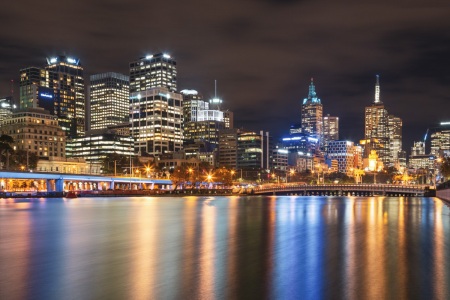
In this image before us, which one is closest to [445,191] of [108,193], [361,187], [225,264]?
[361,187]

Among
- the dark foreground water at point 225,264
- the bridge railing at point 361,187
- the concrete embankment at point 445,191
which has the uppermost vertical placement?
the dark foreground water at point 225,264

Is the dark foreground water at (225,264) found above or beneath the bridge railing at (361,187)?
above

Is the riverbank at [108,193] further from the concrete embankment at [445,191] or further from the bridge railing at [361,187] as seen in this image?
the concrete embankment at [445,191]

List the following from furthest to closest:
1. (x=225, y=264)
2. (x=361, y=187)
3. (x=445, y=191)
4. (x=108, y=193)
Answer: (x=361, y=187), (x=108, y=193), (x=445, y=191), (x=225, y=264)

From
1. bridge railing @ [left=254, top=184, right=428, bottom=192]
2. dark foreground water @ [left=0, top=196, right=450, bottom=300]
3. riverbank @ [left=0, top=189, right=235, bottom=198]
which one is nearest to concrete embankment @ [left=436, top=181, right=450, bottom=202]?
bridge railing @ [left=254, top=184, right=428, bottom=192]

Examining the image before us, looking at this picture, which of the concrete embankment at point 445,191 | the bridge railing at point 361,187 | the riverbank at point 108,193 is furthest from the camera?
the bridge railing at point 361,187

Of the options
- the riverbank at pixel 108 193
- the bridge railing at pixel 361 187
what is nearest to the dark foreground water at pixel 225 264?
the riverbank at pixel 108 193

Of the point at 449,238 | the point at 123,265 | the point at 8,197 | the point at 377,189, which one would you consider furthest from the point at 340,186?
the point at 123,265

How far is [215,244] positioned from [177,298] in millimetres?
14767

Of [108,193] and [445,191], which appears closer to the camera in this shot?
[445,191]

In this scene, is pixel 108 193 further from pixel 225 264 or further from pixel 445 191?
pixel 225 264

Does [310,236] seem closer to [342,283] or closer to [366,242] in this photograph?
[366,242]

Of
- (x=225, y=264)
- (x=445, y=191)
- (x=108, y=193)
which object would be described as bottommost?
(x=108, y=193)

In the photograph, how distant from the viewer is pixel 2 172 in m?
139
